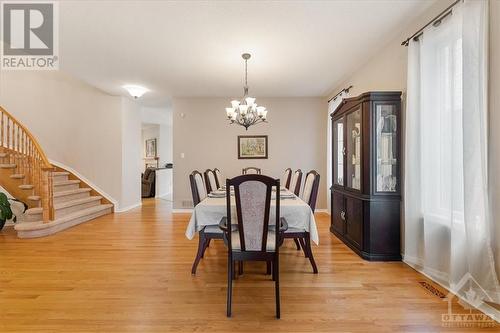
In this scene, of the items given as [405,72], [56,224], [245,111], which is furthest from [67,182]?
[405,72]

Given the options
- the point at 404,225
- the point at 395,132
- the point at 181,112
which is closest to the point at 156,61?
the point at 181,112

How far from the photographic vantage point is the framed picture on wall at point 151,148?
32.2ft

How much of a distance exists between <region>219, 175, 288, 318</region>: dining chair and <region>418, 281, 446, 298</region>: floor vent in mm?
1408

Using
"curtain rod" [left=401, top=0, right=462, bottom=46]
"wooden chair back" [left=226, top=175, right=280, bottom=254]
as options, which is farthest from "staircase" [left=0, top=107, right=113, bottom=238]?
"curtain rod" [left=401, top=0, right=462, bottom=46]

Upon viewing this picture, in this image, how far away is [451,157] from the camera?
211cm

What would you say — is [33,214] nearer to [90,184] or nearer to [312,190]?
[90,184]

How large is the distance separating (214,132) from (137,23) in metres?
3.12

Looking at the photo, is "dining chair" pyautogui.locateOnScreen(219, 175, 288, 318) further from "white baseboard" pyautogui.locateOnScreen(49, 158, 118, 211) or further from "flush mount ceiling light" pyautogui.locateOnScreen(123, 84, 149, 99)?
"white baseboard" pyautogui.locateOnScreen(49, 158, 118, 211)

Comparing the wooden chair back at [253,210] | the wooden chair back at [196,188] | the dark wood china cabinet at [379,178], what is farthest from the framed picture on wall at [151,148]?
the wooden chair back at [253,210]

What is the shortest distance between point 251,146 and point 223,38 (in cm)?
292

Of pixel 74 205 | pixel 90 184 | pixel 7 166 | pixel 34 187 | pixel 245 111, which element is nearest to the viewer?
pixel 245 111

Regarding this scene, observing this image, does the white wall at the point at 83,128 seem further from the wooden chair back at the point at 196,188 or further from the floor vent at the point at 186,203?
the wooden chair back at the point at 196,188

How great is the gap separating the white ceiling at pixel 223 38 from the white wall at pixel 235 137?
108 centimetres

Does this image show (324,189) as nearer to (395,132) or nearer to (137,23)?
(395,132)
